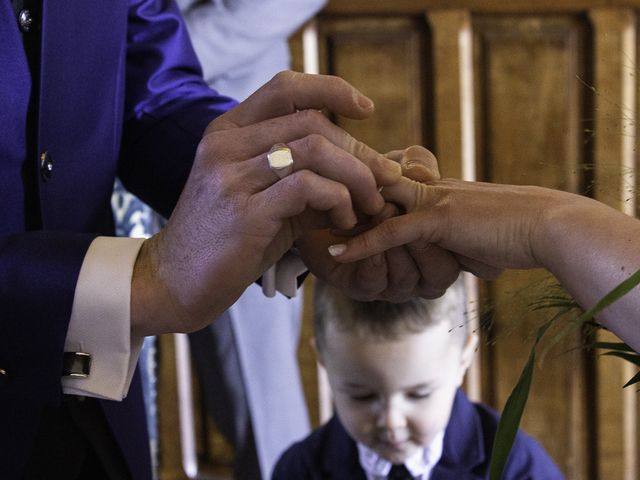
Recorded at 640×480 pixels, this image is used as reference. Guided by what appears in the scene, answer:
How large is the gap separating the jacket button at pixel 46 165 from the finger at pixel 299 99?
229 mm

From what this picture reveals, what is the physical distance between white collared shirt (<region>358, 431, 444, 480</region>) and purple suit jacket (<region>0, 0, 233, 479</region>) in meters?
0.57

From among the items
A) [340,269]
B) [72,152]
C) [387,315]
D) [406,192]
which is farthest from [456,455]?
[72,152]

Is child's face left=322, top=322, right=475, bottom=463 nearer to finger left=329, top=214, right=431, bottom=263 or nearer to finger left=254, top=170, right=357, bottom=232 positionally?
finger left=329, top=214, right=431, bottom=263

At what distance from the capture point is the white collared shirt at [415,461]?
1.82 m

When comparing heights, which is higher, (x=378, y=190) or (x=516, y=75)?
(x=516, y=75)

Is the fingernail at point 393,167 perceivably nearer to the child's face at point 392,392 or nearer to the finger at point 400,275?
the finger at point 400,275

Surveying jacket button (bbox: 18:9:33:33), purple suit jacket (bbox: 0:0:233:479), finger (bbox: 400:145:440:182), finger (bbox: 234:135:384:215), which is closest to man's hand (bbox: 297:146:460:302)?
finger (bbox: 400:145:440:182)

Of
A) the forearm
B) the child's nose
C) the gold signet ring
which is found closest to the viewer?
the forearm

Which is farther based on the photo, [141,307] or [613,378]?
[613,378]

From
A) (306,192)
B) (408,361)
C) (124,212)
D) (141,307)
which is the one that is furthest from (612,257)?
(124,212)

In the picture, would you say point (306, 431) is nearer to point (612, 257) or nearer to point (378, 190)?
point (378, 190)

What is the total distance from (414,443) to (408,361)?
0.13 meters

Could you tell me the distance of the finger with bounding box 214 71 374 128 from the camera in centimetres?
113

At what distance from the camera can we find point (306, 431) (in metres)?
2.99
